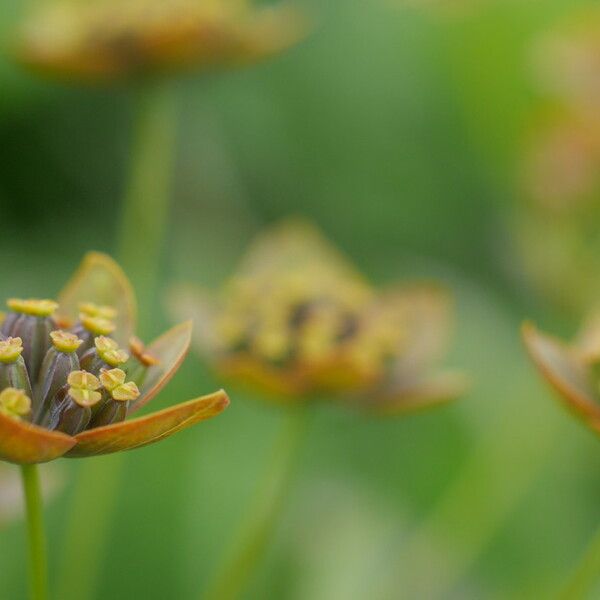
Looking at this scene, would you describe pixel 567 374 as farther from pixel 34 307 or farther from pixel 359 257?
pixel 359 257

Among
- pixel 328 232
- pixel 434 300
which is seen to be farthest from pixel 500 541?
pixel 328 232

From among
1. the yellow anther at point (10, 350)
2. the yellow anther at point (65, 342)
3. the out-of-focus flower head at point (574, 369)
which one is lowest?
the out-of-focus flower head at point (574, 369)

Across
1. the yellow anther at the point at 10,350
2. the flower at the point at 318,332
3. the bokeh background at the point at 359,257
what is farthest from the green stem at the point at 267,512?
the yellow anther at the point at 10,350

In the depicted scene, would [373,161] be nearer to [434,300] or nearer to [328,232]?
[328,232]

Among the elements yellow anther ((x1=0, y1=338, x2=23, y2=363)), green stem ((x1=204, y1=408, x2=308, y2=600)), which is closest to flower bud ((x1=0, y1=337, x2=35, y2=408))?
yellow anther ((x1=0, y1=338, x2=23, y2=363))

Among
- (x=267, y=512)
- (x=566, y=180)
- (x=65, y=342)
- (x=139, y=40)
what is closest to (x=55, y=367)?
(x=65, y=342)

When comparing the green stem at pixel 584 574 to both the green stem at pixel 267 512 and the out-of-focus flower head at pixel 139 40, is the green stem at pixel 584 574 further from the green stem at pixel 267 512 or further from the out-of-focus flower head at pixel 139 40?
the out-of-focus flower head at pixel 139 40
